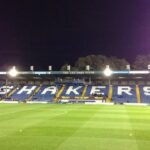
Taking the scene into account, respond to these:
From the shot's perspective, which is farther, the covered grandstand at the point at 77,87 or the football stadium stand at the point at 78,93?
the covered grandstand at the point at 77,87

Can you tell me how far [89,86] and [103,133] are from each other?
60.6 metres

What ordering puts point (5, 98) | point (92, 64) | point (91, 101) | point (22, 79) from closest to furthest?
1. point (91, 101)
2. point (5, 98)
3. point (22, 79)
4. point (92, 64)

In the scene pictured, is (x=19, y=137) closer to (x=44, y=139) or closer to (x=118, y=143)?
(x=44, y=139)

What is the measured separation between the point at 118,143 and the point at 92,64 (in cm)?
9652

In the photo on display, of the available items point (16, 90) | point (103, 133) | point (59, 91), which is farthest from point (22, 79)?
point (103, 133)

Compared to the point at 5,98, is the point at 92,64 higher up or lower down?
higher up

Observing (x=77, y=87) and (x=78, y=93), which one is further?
(x=77, y=87)

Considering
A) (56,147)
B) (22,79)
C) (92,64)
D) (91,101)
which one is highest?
(92,64)

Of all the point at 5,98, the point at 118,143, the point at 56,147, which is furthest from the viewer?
the point at 5,98

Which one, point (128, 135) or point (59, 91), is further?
point (59, 91)

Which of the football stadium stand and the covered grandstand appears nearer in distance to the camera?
the football stadium stand

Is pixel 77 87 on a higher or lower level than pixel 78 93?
higher

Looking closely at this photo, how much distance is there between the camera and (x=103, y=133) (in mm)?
19594

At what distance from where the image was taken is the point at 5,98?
7344 centimetres
